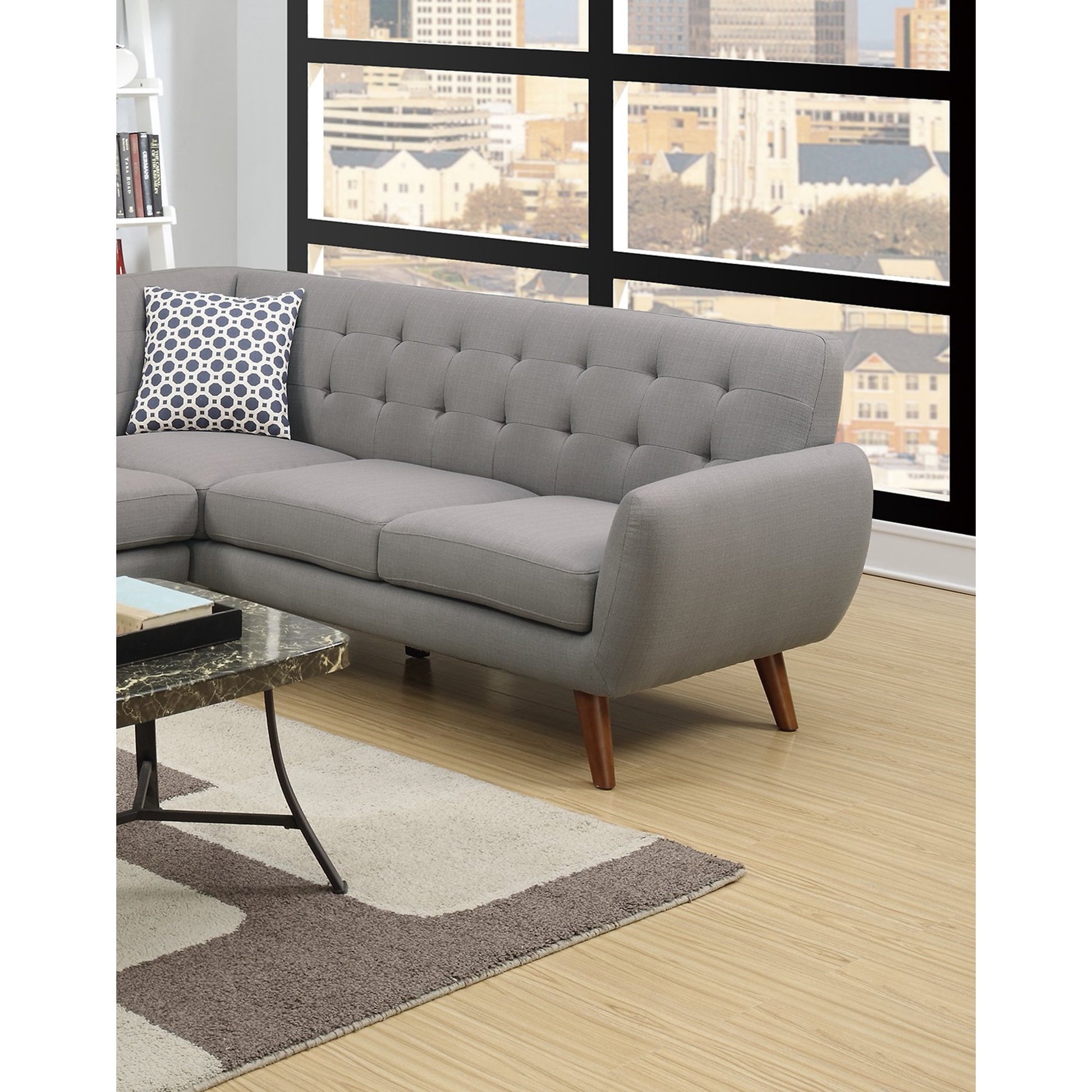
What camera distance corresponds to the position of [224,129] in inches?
264

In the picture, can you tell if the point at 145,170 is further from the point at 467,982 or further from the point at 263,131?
the point at 467,982

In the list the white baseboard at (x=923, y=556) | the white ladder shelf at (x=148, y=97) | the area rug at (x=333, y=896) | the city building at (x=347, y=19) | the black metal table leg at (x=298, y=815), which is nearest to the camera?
the area rug at (x=333, y=896)

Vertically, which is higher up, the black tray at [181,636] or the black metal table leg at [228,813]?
the black tray at [181,636]

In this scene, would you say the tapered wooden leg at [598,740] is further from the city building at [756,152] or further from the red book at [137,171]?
the red book at [137,171]

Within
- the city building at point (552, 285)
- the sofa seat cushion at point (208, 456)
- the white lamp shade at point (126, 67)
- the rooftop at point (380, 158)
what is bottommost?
the sofa seat cushion at point (208, 456)

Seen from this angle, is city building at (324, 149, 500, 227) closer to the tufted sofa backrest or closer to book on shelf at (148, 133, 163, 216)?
book on shelf at (148, 133, 163, 216)

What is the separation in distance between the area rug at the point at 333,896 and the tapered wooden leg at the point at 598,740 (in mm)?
172

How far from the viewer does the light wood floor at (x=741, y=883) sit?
2.17 m

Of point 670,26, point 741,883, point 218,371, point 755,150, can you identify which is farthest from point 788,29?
point 741,883

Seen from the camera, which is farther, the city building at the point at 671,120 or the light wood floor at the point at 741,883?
the city building at the point at 671,120

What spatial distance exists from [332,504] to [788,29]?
8.13 feet

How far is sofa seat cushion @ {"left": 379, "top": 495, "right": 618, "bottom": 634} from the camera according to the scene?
323 centimetres

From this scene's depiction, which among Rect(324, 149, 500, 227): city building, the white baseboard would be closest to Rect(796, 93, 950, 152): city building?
the white baseboard

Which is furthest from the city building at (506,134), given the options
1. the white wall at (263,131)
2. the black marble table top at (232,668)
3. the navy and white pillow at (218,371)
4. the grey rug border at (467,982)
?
the grey rug border at (467,982)
